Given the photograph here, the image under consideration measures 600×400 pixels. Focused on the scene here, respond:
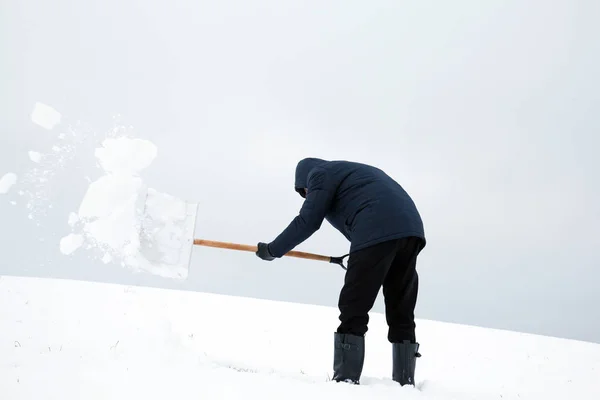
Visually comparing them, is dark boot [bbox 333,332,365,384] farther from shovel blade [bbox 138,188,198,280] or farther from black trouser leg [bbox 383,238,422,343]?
shovel blade [bbox 138,188,198,280]

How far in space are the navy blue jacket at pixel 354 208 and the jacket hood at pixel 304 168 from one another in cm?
7

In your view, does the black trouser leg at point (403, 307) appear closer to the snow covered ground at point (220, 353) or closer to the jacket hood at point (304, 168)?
the snow covered ground at point (220, 353)

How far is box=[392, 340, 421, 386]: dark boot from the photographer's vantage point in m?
3.74

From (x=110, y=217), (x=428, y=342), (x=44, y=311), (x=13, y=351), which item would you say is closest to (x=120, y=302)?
(x=44, y=311)

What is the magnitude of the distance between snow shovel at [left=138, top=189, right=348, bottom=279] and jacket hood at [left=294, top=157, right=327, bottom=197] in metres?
0.74

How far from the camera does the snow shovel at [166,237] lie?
4344 millimetres

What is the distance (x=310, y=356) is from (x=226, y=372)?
10.3 feet

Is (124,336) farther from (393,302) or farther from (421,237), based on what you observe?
(421,237)

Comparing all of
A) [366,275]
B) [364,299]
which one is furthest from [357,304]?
[366,275]

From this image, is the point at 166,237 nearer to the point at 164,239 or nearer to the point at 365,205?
the point at 164,239

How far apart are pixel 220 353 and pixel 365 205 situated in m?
2.88

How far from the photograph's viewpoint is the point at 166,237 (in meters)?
4.37

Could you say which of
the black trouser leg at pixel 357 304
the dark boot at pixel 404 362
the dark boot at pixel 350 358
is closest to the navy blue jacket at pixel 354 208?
the black trouser leg at pixel 357 304

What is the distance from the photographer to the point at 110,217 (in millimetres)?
5051
